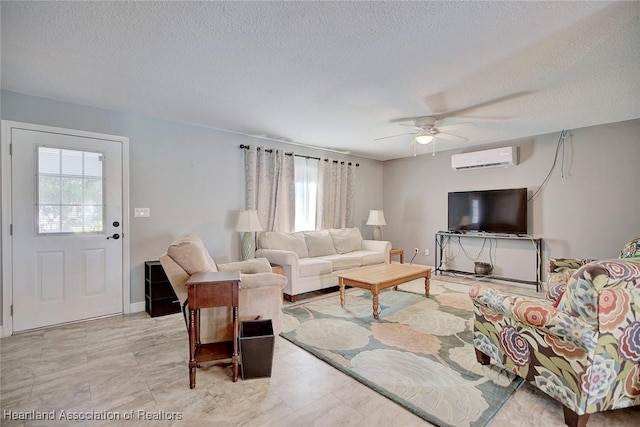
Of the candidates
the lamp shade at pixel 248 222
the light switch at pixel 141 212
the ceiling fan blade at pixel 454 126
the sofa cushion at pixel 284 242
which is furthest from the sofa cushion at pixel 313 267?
the ceiling fan blade at pixel 454 126

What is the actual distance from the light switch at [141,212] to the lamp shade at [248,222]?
3.54 ft

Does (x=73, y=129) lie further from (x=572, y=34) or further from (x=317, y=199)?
(x=572, y=34)

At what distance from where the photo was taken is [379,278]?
3.46m

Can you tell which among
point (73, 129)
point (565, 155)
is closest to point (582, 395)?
point (565, 155)

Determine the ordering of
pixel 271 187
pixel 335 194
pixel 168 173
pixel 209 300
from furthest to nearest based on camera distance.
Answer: pixel 335 194 → pixel 271 187 → pixel 168 173 → pixel 209 300

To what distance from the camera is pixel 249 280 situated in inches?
100

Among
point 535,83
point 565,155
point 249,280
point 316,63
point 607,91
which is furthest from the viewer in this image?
point 565,155

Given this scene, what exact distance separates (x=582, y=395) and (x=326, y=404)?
4.42ft

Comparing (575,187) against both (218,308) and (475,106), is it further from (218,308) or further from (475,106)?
(218,308)

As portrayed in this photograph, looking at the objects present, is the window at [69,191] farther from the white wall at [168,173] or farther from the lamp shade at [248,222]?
the lamp shade at [248,222]

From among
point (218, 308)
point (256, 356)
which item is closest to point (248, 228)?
point (218, 308)

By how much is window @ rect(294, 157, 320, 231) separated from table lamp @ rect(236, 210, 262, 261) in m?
1.08

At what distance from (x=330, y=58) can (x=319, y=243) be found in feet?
10.2

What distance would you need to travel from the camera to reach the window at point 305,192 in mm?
5233
